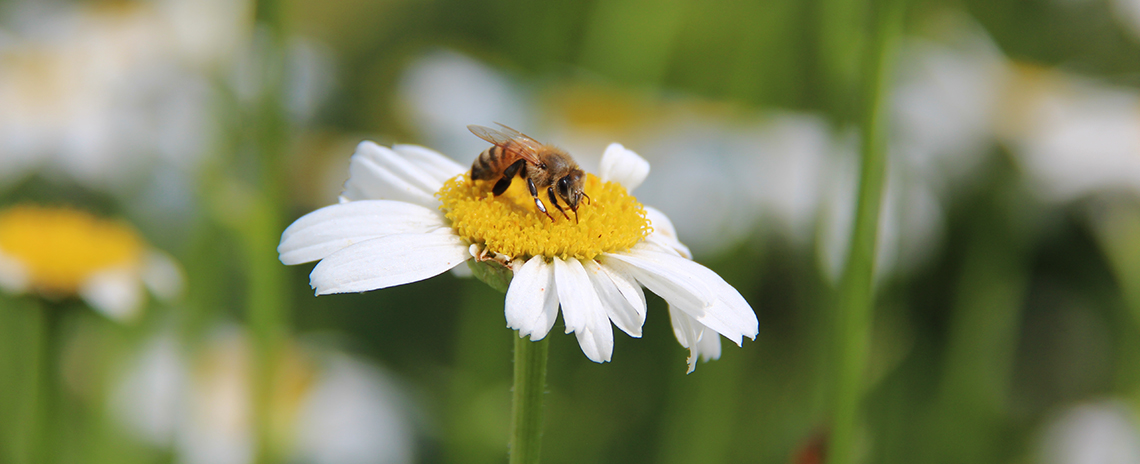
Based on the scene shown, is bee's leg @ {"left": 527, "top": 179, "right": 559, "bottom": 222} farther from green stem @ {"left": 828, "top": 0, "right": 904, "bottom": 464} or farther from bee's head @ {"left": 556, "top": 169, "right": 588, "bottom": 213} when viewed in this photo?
green stem @ {"left": 828, "top": 0, "right": 904, "bottom": 464}

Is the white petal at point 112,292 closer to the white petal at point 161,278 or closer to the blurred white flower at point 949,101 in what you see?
the white petal at point 161,278

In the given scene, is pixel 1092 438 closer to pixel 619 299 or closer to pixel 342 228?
pixel 619 299

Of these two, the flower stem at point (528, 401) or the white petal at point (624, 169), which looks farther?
the white petal at point (624, 169)

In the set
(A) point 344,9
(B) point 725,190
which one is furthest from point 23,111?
(B) point 725,190

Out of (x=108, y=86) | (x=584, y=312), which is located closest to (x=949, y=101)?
(x=584, y=312)

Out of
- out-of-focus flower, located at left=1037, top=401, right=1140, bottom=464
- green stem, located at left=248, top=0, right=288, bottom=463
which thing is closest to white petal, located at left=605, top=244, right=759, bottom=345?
green stem, located at left=248, top=0, right=288, bottom=463

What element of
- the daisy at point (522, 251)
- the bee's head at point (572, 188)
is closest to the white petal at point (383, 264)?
the daisy at point (522, 251)
